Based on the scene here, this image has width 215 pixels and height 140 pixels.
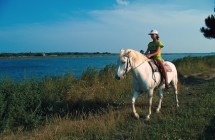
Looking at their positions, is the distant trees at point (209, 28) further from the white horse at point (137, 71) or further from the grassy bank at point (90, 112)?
the white horse at point (137, 71)

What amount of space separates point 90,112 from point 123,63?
2.82 meters

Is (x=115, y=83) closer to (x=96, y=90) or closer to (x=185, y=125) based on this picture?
(x=96, y=90)

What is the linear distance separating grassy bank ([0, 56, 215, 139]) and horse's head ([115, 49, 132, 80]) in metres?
1.31

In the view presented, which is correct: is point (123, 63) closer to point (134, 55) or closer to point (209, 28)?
point (134, 55)

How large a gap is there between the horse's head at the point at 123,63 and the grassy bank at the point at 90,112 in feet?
4.31

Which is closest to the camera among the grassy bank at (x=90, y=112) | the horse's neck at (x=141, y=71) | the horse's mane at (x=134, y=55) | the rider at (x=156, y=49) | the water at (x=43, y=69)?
the grassy bank at (x=90, y=112)

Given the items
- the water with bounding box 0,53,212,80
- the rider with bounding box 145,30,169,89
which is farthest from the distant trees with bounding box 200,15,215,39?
the rider with bounding box 145,30,169,89

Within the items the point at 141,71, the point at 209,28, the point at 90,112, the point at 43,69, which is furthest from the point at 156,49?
the point at 43,69

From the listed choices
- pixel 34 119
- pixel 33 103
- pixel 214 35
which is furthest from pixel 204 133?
pixel 214 35

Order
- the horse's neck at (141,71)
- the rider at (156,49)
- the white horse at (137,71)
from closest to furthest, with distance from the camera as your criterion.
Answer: the white horse at (137,71) < the horse's neck at (141,71) < the rider at (156,49)

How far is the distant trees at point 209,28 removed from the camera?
2506cm

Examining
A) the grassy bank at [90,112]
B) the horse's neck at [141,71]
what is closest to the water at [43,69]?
the grassy bank at [90,112]

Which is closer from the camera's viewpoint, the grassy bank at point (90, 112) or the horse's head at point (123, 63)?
the grassy bank at point (90, 112)

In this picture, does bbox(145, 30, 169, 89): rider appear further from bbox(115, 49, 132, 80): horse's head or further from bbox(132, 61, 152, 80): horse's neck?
bbox(115, 49, 132, 80): horse's head
